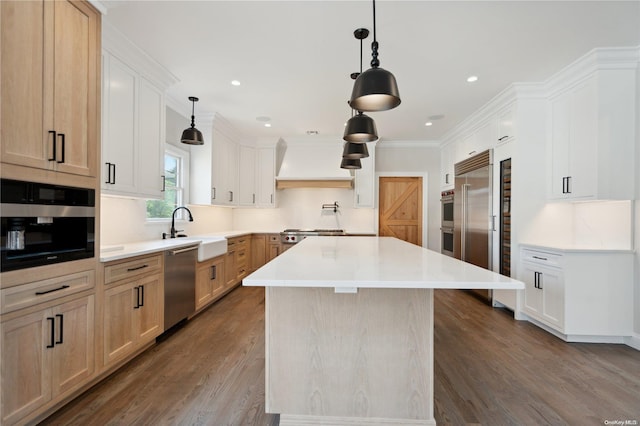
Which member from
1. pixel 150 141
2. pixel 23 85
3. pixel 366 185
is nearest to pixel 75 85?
pixel 23 85

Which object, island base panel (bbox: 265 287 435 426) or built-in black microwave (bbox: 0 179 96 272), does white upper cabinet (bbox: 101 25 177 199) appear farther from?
island base panel (bbox: 265 287 435 426)

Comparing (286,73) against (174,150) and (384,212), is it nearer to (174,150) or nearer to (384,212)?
(174,150)

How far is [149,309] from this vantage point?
2.59 meters

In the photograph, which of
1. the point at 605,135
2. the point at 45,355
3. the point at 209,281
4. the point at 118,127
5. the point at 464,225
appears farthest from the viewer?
the point at 464,225

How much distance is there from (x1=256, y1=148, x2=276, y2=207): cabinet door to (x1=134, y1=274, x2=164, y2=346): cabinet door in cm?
315

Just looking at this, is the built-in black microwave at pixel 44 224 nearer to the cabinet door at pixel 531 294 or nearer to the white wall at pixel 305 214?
the cabinet door at pixel 531 294

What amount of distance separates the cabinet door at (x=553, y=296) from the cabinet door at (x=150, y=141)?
3.98 metres

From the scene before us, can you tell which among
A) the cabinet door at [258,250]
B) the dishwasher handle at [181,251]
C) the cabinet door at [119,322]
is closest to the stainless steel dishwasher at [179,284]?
the dishwasher handle at [181,251]

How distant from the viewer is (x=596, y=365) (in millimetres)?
2391

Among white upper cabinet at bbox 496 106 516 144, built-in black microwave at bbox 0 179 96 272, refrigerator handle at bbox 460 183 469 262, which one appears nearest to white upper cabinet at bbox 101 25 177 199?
built-in black microwave at bbox 0 179 96 272

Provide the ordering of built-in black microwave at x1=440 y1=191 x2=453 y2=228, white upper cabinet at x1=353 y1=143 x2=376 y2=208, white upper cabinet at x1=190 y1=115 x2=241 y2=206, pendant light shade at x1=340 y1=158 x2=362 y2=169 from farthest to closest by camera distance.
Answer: white upper cabinet at x1=353 y1=143 x2=376 y2=208
built-in black microwave at x1=440 y1=191 x2=453 y2=228
white upper cabinet at x1=190 y1=115 x2=241 y2=206
pendant light shade at x1=340 y1=158 x2=362 y2=169

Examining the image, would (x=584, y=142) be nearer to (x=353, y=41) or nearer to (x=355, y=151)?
(x=355, y=151)

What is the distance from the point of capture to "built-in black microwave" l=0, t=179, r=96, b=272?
1508mm

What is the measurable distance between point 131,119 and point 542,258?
4178 mm
